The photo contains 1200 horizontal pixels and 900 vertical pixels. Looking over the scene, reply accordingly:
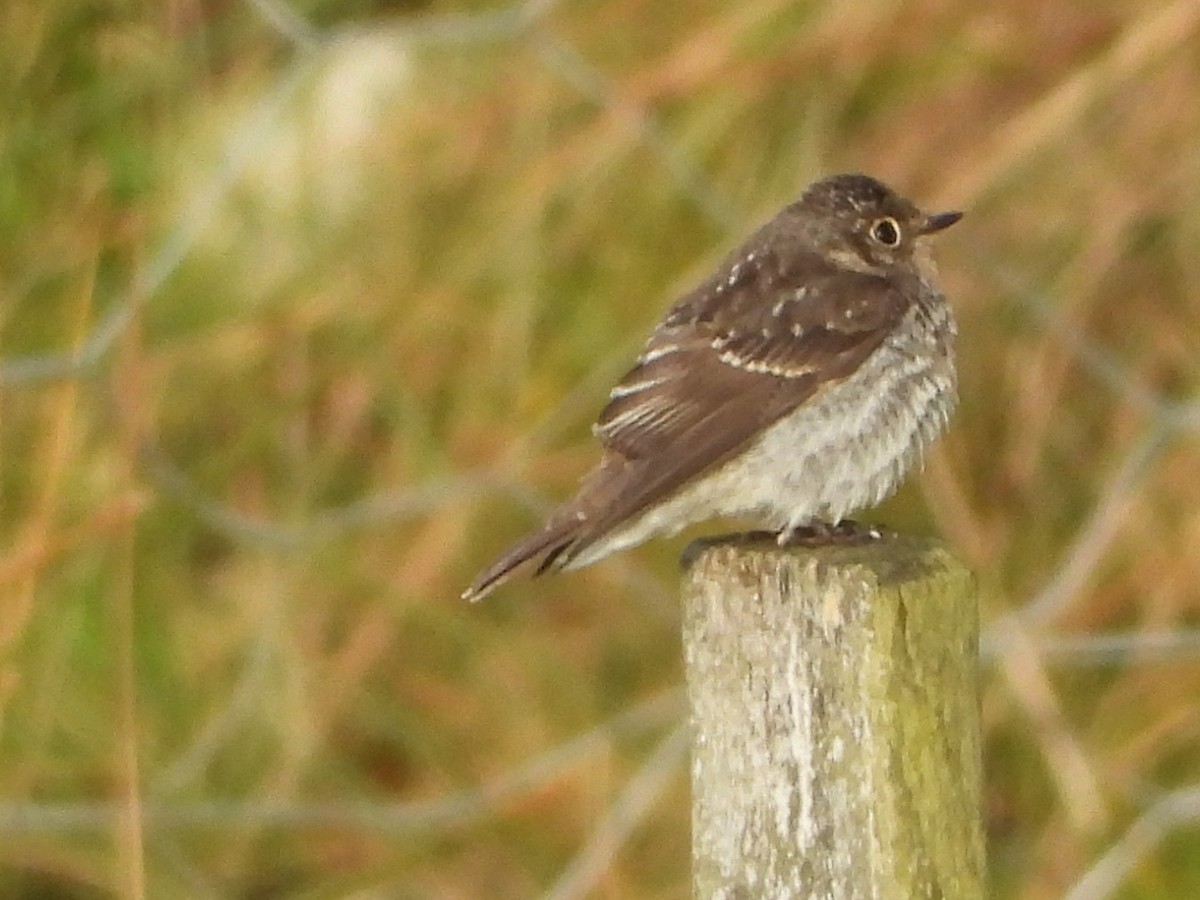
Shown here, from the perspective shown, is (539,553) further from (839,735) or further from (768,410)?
(839,735)

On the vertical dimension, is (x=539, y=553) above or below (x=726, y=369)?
below

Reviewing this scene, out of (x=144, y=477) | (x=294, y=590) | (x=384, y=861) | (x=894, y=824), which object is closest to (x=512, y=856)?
(x=384, y=861)

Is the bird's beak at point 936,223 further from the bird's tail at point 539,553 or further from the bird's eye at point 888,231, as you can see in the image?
the bird's tail at point 539,553

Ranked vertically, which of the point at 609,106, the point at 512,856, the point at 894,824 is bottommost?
the point at 894,824

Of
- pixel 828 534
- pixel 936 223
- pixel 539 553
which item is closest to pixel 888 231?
pixel 936 223

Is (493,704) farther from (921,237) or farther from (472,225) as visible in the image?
(921,237)

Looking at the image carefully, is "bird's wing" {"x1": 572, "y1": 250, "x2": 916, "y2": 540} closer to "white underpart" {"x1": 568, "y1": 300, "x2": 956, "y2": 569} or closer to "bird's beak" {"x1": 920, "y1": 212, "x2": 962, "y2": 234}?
"white underpart" {"x1": 568, "y1": 300, "x2": 956, "y2": 569}

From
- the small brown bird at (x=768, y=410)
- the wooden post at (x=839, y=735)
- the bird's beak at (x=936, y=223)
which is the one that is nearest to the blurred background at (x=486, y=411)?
the bird's beak at (x=936, y=223)

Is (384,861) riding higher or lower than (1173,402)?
lower
